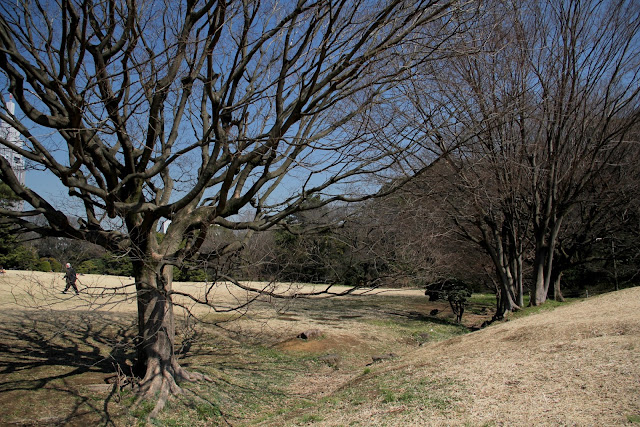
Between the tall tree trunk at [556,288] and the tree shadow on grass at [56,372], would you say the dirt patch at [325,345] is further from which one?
the tall tree trunk at [556,288]

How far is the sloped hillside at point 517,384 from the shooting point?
14.1ft

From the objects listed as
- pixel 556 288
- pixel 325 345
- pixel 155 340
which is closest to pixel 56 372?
pixel 155 340

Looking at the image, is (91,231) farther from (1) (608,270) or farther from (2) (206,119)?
(1) (608,270)

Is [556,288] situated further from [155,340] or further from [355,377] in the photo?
[155,340]

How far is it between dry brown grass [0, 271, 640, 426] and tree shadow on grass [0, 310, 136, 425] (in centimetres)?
2

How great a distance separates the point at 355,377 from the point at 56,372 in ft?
15.8

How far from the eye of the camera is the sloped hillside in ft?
14.1

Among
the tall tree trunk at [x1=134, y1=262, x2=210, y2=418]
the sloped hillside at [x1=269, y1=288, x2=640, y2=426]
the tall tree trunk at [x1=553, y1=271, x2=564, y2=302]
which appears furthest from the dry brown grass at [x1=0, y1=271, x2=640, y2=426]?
the tall tree trunk at [x1=553, y1=271, x2=564, y2=302]

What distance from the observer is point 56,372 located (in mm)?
7340

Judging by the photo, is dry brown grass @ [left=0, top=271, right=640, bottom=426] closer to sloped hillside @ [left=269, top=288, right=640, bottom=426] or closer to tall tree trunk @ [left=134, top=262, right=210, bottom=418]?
sloped hillside @ [left=269, top=288, right=640, bottom=426]

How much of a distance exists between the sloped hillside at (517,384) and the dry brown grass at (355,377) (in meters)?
0.02

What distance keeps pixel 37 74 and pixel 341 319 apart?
43.8 ft

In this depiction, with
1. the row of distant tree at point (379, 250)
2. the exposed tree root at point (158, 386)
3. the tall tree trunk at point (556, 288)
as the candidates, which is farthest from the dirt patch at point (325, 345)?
the tall tree trunk at point (556, 288)

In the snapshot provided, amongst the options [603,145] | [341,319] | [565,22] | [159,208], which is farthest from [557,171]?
[159,208]
